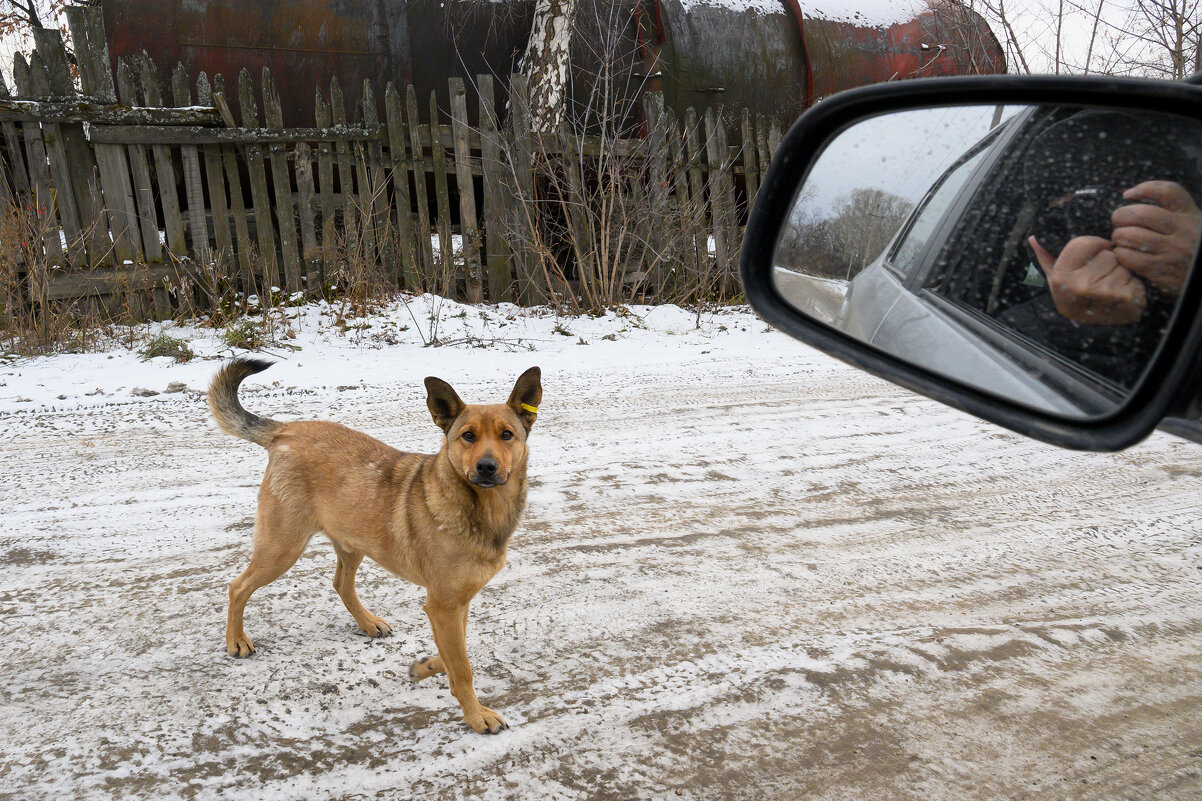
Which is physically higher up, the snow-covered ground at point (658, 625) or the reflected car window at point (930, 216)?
the reflected car window at point (930, 216)

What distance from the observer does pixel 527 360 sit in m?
7.71

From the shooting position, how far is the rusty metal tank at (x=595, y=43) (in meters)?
9.54

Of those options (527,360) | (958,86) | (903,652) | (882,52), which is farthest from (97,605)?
(882,52)

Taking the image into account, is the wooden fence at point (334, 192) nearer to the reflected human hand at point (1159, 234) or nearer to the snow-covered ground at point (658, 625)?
the snow-covered ground at point (658, 625)

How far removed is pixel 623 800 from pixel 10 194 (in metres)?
8.57

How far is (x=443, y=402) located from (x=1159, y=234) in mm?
2382

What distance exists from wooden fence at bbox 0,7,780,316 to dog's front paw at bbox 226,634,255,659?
588cm

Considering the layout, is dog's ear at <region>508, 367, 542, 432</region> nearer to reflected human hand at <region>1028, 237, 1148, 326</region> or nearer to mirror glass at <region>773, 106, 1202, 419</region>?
mirror glass at <region>773, 106, 1202, 419</region>

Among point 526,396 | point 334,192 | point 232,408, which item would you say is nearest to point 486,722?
point 526,396

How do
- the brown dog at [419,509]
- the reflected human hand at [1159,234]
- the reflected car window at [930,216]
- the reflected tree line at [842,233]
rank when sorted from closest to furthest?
the reflected human hand at [1159,234]
the reflected car window at [930,216]
the reflected tree line at [842,233]
the brown dog at [419,509]

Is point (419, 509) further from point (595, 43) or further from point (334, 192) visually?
point (595, 43)

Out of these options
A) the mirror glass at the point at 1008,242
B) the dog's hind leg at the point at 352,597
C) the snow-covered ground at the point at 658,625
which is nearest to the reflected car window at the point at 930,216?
the mirror glass at the point at 1008,242

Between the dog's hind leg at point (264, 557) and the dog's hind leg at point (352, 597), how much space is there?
204 mm

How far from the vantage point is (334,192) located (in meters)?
9.66
